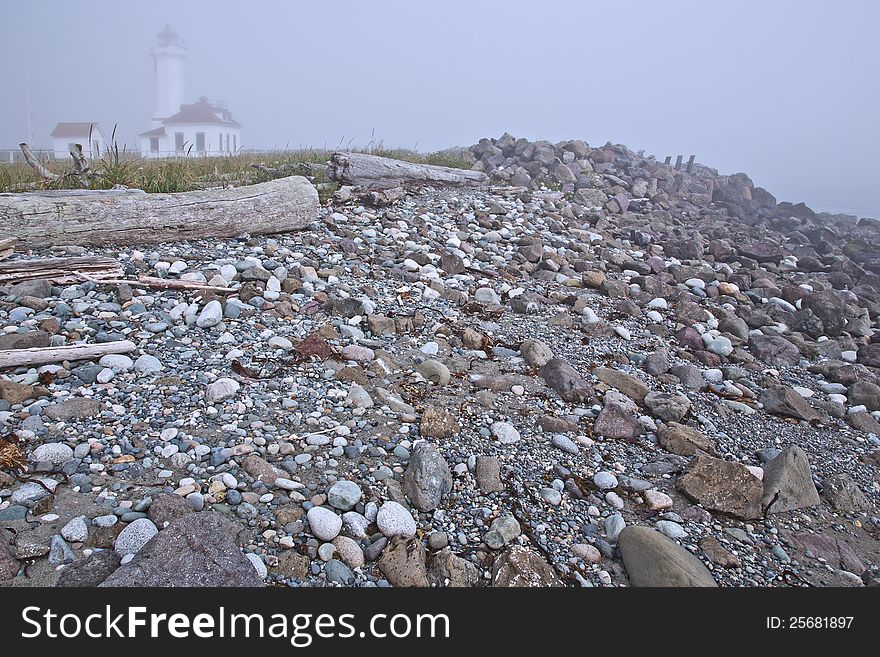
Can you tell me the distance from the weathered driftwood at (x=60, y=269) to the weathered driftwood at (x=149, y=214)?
0.60 metres

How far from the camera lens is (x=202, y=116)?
42531 millimetres

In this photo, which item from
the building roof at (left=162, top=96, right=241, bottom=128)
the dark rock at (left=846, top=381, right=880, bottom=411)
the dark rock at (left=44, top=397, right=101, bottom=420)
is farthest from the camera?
the building roof at (left=162, top=96, right=241, bottom=128)

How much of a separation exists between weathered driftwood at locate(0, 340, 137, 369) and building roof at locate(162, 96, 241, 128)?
43.7 m

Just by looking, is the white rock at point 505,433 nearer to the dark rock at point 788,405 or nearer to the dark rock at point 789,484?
the dark rock at point 789,484

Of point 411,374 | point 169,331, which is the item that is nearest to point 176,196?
point 169,331

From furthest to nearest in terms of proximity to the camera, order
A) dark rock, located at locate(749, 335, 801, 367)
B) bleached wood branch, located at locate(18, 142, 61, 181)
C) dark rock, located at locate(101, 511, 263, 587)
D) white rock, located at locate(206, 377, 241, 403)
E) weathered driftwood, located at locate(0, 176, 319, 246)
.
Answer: bleached wood branch, located at locate(18, 142, 61, 181)
dark rock, located at locate(749, 335, 801, 367)
weathered driftwood, located at locate(0, 176, 319, 246)
white rock, located at locate(206, 377, 241, 403)
dark rock, located at locate(101, 511, 263, 587)

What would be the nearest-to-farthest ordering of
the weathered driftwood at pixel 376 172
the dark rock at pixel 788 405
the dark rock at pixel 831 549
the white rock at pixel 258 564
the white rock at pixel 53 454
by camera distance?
the white rock at pixel 258 564 < the white rock at pixel 53 454 < the dark rock at pixel 831 549 < the dark rock at pixel 788 405 < the weathered driftwood at pixel 376 172

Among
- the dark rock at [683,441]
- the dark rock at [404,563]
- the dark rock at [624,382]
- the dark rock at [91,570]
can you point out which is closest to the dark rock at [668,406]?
the dark rock at [624,382]

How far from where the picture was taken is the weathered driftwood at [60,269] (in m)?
3.87

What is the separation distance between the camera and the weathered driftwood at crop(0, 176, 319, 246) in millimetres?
4496

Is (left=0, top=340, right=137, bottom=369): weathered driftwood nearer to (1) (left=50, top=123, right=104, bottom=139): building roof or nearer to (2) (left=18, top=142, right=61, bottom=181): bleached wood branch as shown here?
(2) (left=18, top=142, right=61, bottom=181): bleached wood branch

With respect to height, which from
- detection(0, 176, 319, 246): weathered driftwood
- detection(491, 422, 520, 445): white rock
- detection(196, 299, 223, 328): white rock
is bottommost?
detection(491, 422, 520, 445): white rock

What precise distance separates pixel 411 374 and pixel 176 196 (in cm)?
322

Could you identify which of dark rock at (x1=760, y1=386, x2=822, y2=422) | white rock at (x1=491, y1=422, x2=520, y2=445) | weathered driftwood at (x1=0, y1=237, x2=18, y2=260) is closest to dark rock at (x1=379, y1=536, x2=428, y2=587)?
white rock at (x1=491, y1=422, x2=520, y2=445)
